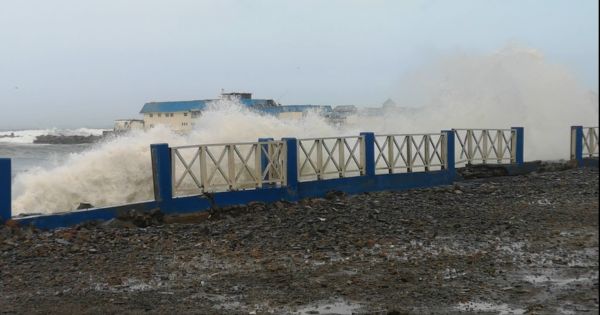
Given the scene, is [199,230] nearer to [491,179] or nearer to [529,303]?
[529,303]

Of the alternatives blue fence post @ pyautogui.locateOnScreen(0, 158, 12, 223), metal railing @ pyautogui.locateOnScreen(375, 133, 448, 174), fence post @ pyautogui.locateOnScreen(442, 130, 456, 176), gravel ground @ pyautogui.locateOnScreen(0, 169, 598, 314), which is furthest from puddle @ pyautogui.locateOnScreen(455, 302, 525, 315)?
fence post @ pyautogui.locateOnScreen(442, 130, 456, 176)

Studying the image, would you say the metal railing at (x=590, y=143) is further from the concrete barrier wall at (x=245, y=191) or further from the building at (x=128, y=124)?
the building at (x=128, y=124)

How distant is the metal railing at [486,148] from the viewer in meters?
17.9

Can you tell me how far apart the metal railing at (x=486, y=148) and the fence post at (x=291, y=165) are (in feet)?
20.7

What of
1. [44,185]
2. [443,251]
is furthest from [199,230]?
[44,185]

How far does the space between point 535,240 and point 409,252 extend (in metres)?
1.91

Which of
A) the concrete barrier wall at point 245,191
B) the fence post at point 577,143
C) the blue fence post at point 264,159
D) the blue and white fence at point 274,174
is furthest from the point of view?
the fence post at point 577,143

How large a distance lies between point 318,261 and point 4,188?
Result: 17.9 ft

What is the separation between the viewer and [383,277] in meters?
6.86

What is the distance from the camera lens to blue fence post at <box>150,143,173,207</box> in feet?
37.3

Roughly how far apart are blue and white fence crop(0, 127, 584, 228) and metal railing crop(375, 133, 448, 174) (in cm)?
3

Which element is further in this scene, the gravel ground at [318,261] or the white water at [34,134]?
the white water at [34,134]

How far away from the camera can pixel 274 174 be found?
13.4m

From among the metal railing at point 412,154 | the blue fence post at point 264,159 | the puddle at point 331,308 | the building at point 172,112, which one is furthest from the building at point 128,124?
the puddle at point 331,308
